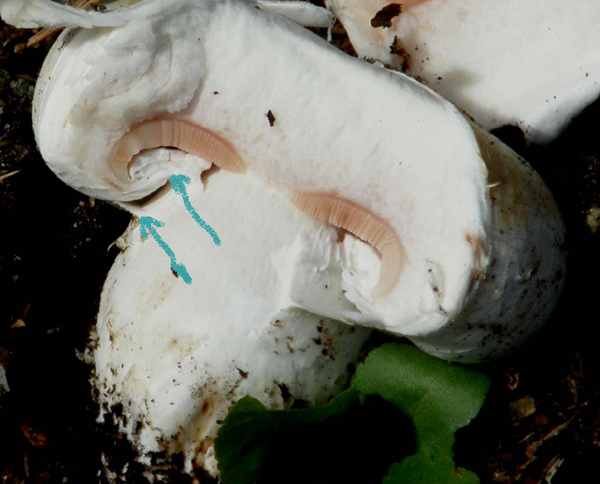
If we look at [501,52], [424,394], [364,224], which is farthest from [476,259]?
[501,52]

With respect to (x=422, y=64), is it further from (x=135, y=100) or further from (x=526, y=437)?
(x=526, y=437)

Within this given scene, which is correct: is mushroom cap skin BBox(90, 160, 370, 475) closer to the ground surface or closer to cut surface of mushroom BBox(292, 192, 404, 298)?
cut surface of mushroom BBox(292, 192, 404, 298)

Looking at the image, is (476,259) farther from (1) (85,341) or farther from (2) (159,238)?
(1) (85,341)

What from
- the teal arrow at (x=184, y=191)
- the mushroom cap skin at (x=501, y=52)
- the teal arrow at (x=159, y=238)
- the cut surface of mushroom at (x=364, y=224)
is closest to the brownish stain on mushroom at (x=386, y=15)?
the mushroom cap skin at (x=501, y=52)

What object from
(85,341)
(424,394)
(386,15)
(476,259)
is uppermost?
(386,15)

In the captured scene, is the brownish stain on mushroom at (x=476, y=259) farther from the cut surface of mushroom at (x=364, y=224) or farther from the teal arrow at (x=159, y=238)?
the teal arrow at (x=159, y=238)
